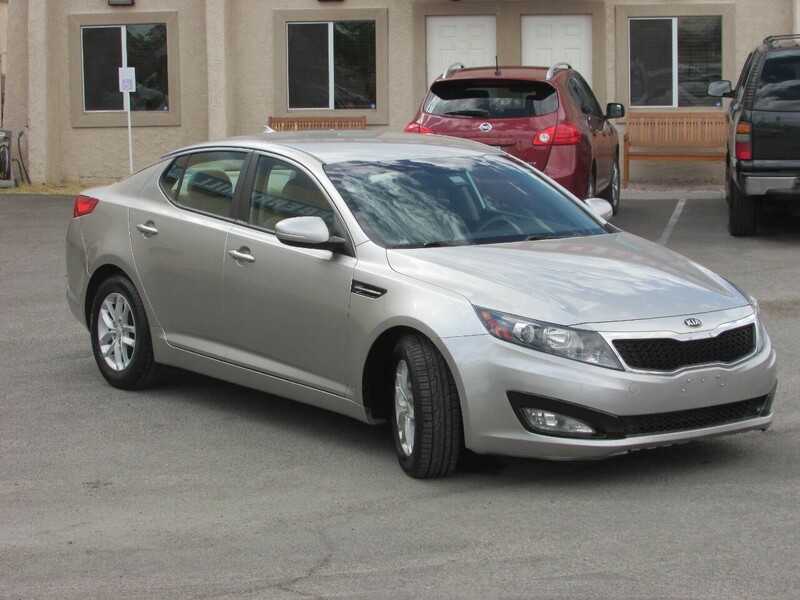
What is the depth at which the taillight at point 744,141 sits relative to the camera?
13742 mm

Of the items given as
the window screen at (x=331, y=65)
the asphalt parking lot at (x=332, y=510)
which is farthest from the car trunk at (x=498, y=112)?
the window screen at (x=331, y=65)

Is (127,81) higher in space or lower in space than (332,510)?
higher

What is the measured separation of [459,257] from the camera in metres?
6.44

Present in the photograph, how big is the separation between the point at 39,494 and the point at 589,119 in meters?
9.58

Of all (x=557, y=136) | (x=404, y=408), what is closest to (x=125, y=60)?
(x=557, y=136)

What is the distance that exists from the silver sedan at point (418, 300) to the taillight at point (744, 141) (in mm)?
6271

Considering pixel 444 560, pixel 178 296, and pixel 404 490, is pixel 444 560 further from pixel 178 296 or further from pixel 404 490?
pixel 178 296

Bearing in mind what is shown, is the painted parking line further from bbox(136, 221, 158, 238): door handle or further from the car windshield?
bbox(136, 221, 158, 238): door handle

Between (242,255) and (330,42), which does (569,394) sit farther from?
(330,42)

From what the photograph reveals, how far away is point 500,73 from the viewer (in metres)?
13.6

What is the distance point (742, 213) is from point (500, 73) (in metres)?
3.11

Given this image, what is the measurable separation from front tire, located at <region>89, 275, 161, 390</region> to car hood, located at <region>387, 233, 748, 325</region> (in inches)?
85.0

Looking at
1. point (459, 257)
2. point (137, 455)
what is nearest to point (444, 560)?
point (459, 257)

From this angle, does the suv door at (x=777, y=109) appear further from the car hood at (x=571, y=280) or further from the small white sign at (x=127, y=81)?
the small white sign at (x=127, y=81)
